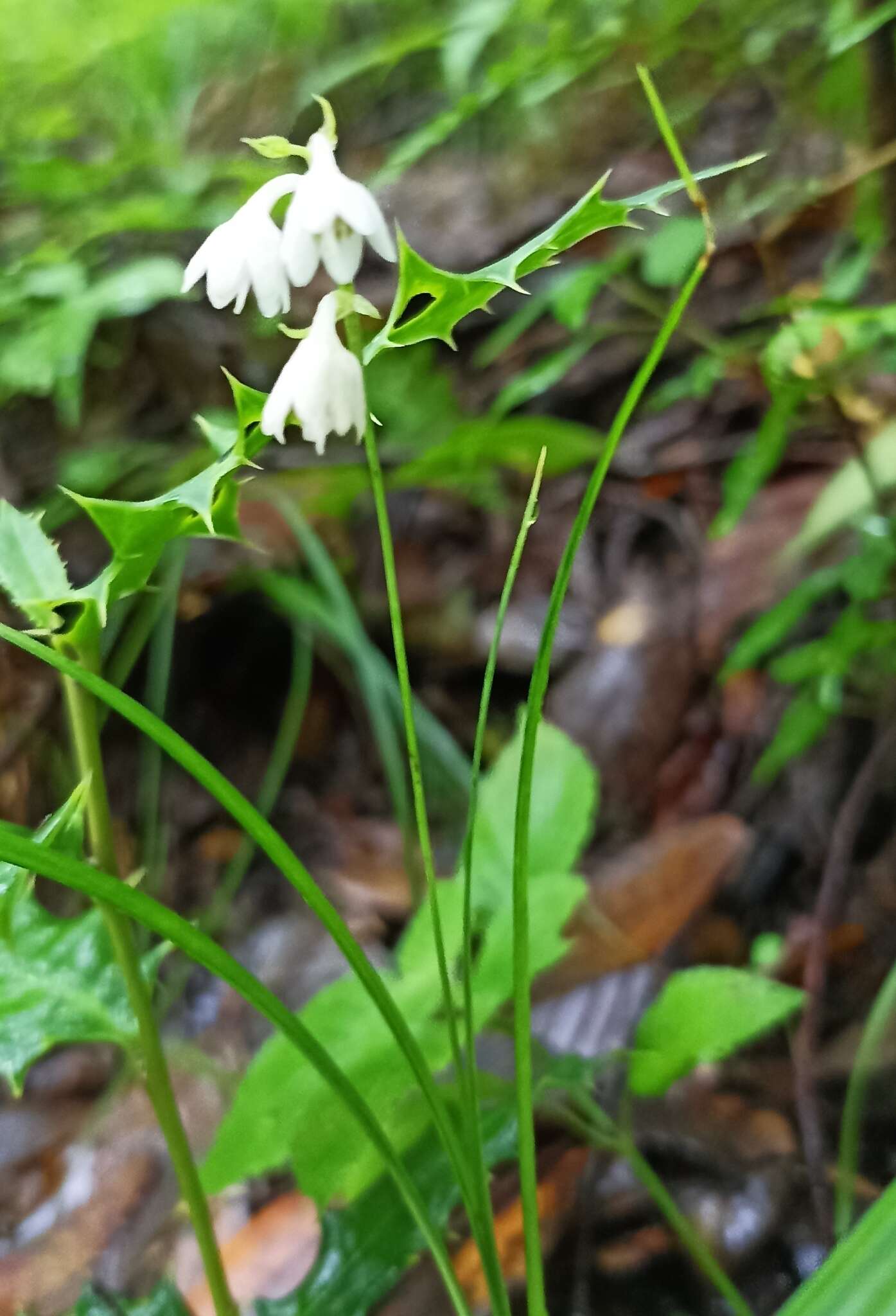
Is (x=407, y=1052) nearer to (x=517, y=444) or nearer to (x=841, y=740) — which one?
(x=841, y=740)

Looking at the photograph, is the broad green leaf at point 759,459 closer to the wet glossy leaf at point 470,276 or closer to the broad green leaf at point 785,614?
the broad green leaf at point 785,614

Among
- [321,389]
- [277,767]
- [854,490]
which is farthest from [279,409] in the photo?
[277,767]

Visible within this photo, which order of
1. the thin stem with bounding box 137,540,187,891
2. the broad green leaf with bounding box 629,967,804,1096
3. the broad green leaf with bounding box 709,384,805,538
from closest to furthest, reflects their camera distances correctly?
1. the broad green leaf with bounding box 629,967,804,1096
2. the broad green leaf with bounding box 709,384,805,538
3. the thin stem with bounding box 137,540,187,891

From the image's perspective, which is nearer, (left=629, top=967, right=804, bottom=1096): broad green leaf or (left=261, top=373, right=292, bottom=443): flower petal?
(left=261, top=373, right=292, bottom=443): flower petal

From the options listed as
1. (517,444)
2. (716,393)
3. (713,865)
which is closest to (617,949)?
(713,865)

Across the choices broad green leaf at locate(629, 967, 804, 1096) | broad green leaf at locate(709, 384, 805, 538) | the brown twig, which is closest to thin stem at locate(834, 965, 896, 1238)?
the brown twig

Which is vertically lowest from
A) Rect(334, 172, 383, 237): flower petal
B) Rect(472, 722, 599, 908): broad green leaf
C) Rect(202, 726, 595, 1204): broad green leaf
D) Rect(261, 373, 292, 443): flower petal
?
Rect(202, 726, 595, 1204): broad green leaf

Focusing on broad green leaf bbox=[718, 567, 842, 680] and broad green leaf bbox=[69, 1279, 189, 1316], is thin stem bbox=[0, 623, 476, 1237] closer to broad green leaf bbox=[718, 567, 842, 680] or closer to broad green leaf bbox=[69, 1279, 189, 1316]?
broad green leaf bbox=[69, 1279, 189, 1316]

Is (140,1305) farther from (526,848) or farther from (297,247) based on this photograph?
(297,247)
